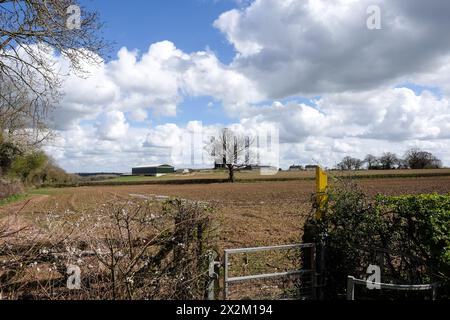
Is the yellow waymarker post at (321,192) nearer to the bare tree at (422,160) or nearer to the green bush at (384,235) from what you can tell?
the green bush at (384,235)

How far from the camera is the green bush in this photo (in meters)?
5.94

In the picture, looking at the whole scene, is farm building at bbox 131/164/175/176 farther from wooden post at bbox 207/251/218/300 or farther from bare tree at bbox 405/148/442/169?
wooden post at bbox 207/251/218/300

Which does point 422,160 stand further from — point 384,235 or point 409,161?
point 384,235

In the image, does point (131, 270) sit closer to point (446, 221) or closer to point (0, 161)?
point (446, 221)

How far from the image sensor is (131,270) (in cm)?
502

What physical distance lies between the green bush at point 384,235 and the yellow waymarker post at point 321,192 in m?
0.12

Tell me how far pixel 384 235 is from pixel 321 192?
4.29ft

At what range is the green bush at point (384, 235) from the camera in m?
5.94

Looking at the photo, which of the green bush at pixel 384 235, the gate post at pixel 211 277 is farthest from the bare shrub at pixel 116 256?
the green bush at pixel 384 235

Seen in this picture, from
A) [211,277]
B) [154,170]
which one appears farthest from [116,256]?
[154,170]

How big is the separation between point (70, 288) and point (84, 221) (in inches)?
45.7

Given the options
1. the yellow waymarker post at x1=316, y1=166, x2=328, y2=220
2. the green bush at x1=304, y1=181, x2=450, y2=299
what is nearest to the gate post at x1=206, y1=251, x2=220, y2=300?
the green bush at x1=304, y1=181, x2=450, y2=299

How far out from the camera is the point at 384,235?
685 cm

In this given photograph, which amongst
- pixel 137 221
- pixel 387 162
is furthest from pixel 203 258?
pixel 387 162
